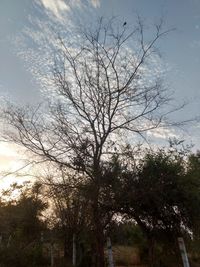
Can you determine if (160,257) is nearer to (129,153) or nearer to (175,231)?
(175,231)

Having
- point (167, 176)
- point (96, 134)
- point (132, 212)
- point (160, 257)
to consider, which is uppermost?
point (96, 134)

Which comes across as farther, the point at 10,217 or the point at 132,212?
the point at 10,217

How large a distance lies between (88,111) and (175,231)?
7.67 metres

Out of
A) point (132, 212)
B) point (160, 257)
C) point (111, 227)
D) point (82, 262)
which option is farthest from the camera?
point (82, 262)

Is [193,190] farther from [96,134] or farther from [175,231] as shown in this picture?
[96,134]

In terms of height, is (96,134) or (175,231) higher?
(96,134)

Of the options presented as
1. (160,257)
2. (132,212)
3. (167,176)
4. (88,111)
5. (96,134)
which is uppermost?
(88,111)

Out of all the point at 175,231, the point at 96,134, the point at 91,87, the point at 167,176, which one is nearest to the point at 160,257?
the point at 175,231

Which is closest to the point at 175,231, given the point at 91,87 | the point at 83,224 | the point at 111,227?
the point at 111,227

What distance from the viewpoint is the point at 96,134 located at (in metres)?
13.8

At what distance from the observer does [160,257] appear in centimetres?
1800

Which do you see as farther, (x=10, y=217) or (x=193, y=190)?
(x=10, y=217)

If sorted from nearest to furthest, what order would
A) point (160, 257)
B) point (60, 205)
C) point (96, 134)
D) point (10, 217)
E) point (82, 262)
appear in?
1. point (96, 134)
2. point (160, 257)
3. point (82, 262)
4. point (60, 205)
5. point (10, 217)

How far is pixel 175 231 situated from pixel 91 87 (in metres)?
8.43
